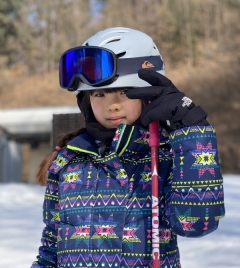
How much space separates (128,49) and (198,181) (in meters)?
0.67

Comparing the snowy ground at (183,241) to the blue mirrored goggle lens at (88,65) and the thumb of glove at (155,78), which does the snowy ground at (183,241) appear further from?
the thumb of glove at (155,78)

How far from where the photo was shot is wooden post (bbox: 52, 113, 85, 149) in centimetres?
368

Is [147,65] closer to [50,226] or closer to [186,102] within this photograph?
[186,102]

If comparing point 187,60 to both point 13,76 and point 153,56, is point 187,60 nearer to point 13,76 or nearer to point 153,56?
point 13,76

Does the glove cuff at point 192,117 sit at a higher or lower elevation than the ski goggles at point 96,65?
lower

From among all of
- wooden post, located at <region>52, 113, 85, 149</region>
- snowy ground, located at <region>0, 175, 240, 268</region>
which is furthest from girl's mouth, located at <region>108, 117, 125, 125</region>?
snowy ground, located at <region>0, 175, 240, 268</region>

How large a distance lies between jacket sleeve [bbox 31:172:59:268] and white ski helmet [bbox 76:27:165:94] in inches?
16.3

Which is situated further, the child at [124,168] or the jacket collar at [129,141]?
the jacket collar at [129,141]

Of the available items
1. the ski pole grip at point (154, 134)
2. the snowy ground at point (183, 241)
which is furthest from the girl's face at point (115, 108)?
the snowy ground at point (183, 241)

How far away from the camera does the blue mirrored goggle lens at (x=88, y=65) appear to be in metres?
2.08

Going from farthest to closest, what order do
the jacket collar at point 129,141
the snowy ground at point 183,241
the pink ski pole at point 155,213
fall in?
the snowy ground at point 183,241, the jacket collar at point 129,141, the pink ski pole at point 155,213

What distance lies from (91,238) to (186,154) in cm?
49

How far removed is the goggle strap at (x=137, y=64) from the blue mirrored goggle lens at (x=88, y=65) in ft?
0.14

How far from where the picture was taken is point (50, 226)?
2.16 m
